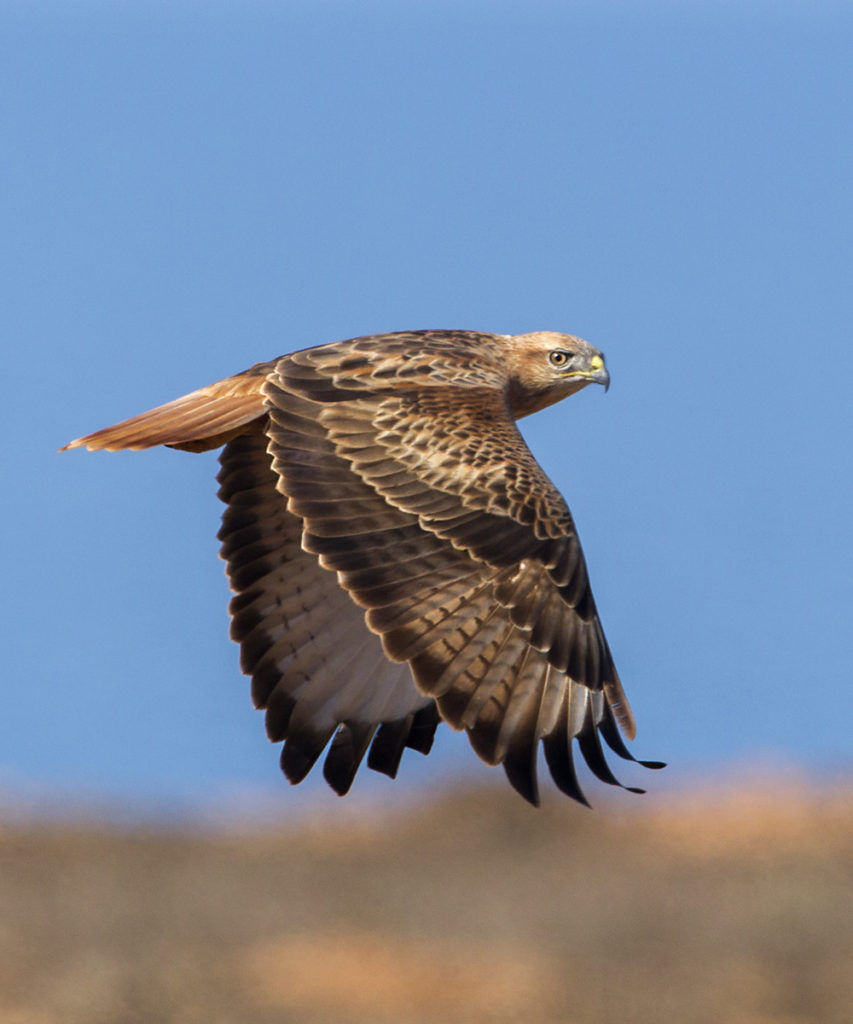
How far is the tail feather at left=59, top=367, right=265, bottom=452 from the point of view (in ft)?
28.5

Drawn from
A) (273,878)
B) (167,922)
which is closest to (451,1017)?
(167,922)

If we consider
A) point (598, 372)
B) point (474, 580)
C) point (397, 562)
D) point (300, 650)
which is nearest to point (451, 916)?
point (598, 372)

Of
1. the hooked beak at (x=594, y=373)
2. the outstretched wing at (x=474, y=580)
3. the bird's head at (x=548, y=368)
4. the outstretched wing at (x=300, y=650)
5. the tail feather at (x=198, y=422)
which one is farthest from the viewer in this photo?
the hooked beak at (x=594, y=373)

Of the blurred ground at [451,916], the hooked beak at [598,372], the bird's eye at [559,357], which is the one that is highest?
the bird's eye at [559,357]

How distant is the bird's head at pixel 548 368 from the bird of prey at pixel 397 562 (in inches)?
19.2

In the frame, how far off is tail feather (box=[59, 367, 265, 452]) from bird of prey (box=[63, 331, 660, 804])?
0.01m

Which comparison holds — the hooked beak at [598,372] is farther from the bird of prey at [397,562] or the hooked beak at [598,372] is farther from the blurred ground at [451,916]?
the blurred ground at [451,916]

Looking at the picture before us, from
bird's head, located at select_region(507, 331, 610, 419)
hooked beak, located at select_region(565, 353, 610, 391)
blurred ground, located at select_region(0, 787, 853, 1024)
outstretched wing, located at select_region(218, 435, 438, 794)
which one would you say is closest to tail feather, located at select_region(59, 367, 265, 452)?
outstretched wing, located at select_region(218, 435, 438, 794)

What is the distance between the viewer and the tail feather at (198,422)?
868 cm

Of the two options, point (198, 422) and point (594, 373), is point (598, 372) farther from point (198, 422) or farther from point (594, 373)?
point (198, 422)

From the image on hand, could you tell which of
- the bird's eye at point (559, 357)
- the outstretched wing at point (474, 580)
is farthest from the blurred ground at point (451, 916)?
the outstretched wing at point (474, 580)

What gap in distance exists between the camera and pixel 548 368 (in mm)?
10344

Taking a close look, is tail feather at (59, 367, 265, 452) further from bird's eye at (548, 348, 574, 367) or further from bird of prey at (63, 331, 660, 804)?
bird's eye at (548, 348, 574, 367)

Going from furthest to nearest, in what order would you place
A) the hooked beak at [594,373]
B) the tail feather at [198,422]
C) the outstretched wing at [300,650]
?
1. the hooked beak at [594,373]
2. the outstretched wing at [300,650]
3. the tail feather at [198,422]
